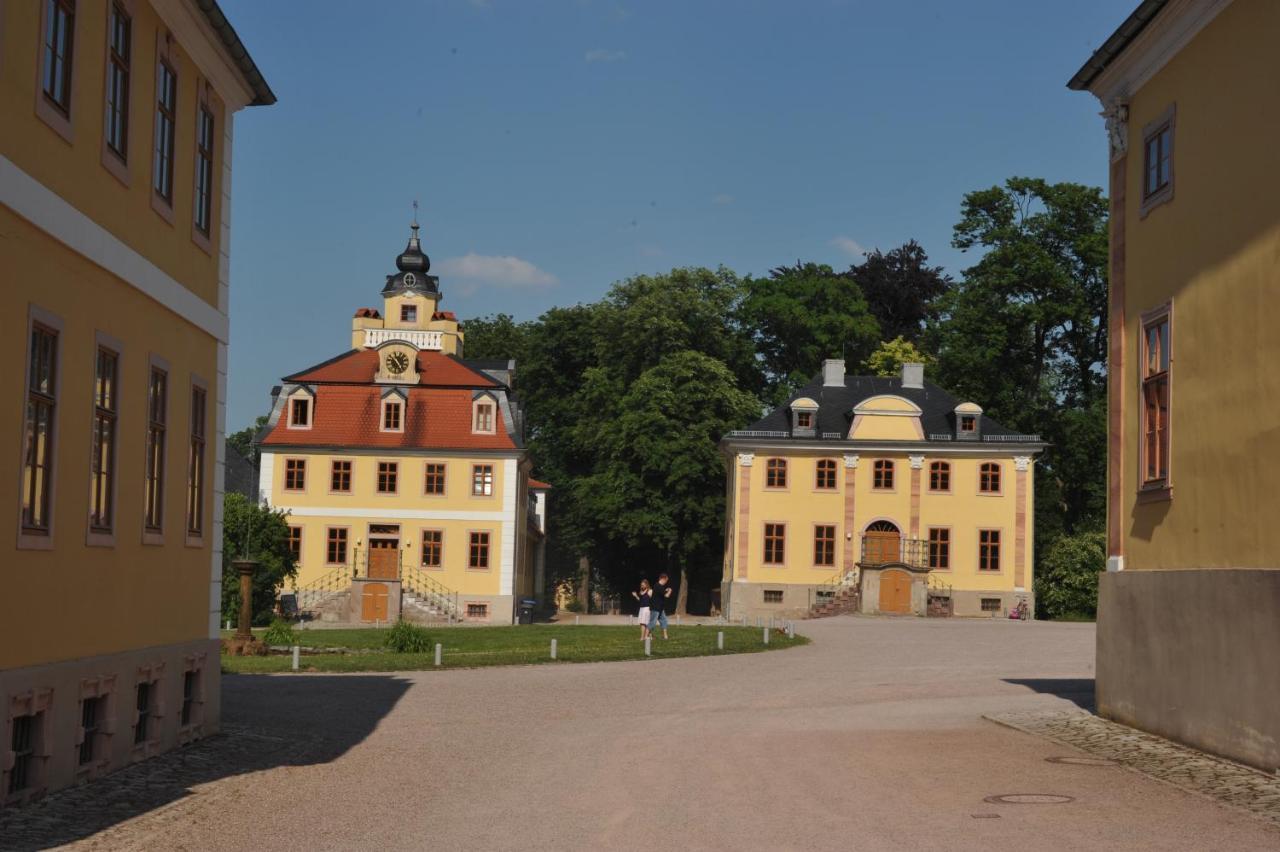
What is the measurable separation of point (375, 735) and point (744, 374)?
5617 centimetres

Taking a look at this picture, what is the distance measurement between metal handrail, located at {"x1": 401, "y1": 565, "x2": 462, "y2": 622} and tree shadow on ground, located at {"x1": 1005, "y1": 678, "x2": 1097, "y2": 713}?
3322 centimetres

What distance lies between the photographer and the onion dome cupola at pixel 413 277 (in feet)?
223

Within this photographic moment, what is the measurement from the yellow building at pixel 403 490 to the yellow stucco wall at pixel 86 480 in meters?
40.1

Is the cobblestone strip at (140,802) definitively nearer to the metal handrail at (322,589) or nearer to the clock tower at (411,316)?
the metal handrail at (322,589)

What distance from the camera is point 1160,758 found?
1522cm

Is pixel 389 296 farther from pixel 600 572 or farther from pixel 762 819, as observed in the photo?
pixel 762 819

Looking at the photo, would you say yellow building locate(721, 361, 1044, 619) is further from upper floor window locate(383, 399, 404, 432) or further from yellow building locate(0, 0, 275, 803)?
yellow building locate(0, 0, 275, 803)

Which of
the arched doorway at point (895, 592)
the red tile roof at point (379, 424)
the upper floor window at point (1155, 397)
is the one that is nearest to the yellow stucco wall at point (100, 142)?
the upper floor window at point (1155, 397)

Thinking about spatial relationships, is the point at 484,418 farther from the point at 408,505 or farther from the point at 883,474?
the point at 883,474

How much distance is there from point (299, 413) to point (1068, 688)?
3952cm

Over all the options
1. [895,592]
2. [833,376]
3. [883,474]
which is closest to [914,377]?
[833,376]

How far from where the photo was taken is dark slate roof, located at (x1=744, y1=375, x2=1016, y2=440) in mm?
58750

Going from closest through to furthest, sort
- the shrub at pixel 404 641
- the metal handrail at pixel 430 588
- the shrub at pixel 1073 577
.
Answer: the shrub at pixel 404 641
the metal handrail at pixel 430 588
the shrub at pixel 1073 577

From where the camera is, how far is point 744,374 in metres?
73.4
